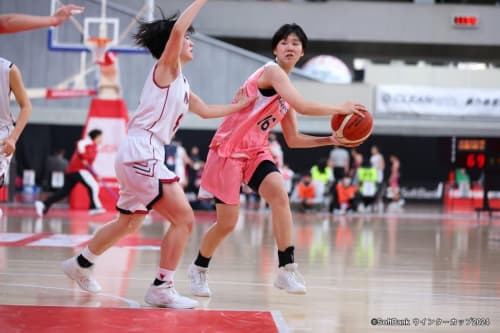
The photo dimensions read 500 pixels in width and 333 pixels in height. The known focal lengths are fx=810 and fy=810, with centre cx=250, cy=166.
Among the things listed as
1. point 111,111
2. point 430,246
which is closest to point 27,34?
point 111,111

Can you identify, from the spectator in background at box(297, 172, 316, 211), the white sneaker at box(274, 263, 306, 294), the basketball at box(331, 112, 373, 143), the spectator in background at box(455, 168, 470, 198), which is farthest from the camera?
the spectator in background at box(455, 168, 470, 198)

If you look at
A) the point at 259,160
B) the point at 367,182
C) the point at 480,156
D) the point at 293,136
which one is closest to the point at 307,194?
the point at 367,182

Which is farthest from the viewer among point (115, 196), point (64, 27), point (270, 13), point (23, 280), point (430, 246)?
point (270, 13)

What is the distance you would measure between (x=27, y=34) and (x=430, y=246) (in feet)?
47.3

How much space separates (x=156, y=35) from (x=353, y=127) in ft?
4.05

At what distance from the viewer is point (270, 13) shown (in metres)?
25.2

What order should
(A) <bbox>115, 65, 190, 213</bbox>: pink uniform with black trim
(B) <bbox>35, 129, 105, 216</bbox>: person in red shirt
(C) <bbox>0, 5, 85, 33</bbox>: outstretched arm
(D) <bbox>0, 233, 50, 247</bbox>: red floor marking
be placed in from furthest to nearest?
(B) <bbox>35, 129, 105, 216</bbox>: person in red shirt, (D) <bbox>0, 233, 50, 247</bbox>: red floor marking, (A) <bbox>115, 65, 190, 213</bbox>: pink uniform with black trim, (C) <bbox>0, 5, 85, 33</bbox>: outstretched arm

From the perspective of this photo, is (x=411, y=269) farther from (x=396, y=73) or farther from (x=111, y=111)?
(x=396, y=73)

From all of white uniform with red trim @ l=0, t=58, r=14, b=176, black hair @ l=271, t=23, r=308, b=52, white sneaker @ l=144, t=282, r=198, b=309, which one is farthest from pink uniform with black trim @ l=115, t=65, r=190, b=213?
white uniform with red trim @ l=0, t=58, r=14, b=176

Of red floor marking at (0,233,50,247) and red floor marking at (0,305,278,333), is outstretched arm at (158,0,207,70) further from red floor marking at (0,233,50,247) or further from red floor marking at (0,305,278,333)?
red floor marking at (0,233,50,247)

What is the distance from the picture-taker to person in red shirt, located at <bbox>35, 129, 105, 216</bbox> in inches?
501

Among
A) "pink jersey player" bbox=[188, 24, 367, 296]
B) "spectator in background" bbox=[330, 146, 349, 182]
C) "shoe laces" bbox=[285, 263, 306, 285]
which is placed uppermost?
"pink jersey player" bbox=[188, 24, 367, 296]

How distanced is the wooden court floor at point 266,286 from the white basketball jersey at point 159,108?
0.98 meters

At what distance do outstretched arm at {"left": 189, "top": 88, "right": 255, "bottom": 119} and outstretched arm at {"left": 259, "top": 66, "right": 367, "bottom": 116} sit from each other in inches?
5.9
